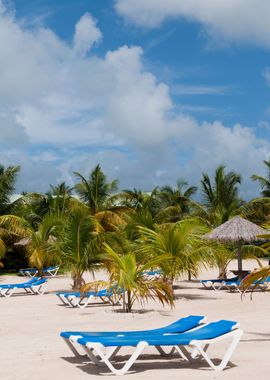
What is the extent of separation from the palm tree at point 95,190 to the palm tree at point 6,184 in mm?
5018

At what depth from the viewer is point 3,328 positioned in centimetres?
1058

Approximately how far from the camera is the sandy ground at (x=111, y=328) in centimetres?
639

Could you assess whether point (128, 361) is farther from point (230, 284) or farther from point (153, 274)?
point (153, 274)

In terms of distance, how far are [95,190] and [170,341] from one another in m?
25.4

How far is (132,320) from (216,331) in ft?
15.5

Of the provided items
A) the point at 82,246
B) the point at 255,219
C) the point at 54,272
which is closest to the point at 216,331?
the point at 82,246

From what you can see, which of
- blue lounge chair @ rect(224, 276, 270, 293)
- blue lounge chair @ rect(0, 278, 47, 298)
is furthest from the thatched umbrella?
blue lounge chair @ rect(0, 278, 47, 298)

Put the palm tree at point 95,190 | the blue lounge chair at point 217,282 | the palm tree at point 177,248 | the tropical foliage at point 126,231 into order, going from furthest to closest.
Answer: the palm tree at point 95,190
the blue lounge chair at point 217,282
the palm tree at point 177,248
the tropical foliage at point 126,231

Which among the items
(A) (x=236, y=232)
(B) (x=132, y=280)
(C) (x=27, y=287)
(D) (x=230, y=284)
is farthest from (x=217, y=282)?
(B) (x=132, y=280)

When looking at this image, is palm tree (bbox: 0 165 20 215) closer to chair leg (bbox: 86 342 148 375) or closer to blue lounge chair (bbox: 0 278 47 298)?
blue lounge chair (bbox: 0 278 47 298)

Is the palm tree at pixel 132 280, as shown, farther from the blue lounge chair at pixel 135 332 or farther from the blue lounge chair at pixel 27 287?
the blue lounge chair at pixel 27 287

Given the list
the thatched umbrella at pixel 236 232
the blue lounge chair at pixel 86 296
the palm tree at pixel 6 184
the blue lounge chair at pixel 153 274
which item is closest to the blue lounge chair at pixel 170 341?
the blue lounge chair at pixel 153 274

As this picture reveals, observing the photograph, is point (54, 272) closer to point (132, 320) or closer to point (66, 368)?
point (132, 320)

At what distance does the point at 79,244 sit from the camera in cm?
1658
